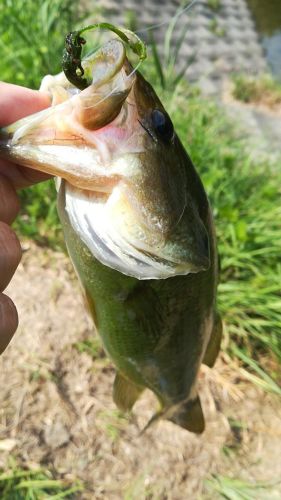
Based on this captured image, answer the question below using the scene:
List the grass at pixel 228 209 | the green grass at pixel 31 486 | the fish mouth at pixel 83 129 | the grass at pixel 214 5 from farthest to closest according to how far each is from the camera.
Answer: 1. the grass at pixel 214 5
2. the grass at pixel 228 209
3. the green grass at pixel 31 486
4. the fish mouth at pixel 83 129

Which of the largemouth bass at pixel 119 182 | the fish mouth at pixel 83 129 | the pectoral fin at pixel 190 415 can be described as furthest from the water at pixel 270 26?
the fish mouth at pixel 83 129

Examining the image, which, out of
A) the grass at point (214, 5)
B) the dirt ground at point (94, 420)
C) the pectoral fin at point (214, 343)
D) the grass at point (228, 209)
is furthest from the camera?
the grass at point (214, 5)

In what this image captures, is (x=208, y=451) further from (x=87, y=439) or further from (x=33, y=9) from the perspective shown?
(x=33, y=9)

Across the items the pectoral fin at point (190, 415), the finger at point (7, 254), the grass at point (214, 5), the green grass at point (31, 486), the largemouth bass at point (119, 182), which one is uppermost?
the largemouth bass at point (119, 182)

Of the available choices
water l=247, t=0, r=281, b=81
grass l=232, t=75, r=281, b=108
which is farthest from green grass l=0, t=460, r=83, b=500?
water l=247, t=0, r=281, b=81

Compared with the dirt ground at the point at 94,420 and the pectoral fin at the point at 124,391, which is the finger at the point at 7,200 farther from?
the dirt ground at the point at 94,420

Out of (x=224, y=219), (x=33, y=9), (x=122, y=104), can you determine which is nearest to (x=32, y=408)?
(x=224, y=219)

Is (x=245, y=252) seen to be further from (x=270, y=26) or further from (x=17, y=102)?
(x=270, y=26)

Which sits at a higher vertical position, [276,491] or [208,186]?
[208,186]
